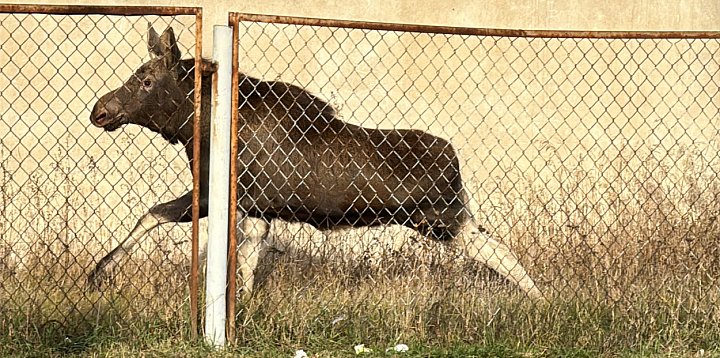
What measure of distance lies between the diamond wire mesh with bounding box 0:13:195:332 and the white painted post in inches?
10.4

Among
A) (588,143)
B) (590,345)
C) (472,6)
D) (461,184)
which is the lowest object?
(590,345)

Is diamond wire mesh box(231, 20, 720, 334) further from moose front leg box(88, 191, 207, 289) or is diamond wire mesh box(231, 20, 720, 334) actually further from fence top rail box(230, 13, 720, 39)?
moose front leg box(88, 191, 207, 289)

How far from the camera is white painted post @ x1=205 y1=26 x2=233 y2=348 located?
5.77 m

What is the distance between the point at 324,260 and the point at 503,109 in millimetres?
3405

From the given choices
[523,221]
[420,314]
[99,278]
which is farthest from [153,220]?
[420,314]

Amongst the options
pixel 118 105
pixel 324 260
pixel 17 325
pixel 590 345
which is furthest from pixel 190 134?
pixel 590 345

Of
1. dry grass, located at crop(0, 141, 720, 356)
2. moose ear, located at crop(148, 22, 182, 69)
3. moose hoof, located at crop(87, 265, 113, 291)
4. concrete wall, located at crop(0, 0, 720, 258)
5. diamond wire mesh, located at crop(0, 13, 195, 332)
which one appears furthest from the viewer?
concrete wall, located at crop(0, 0, 720, 258)

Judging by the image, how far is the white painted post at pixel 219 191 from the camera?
18.9ft

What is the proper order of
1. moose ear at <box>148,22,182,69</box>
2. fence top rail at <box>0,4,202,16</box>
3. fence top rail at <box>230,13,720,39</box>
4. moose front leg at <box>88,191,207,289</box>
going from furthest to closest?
moose front leg at <box>88,191,207,289</box>
moose ear at <box>148,22,182,69</box>
fence top rail at <box>230,13,720,39</box>
fence top rail at <box>0,4,202,16</box>

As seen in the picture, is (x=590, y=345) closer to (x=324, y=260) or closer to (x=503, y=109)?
(x=324, y=260)

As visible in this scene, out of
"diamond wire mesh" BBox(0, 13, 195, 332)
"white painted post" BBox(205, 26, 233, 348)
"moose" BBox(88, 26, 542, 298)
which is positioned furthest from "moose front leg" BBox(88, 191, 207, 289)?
"white painted post" BBox(205, 26, 233, 348)

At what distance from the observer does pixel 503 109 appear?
10.6m

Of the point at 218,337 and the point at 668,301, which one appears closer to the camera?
the point at 218,337

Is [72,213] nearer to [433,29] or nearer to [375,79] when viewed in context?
[375,79]
